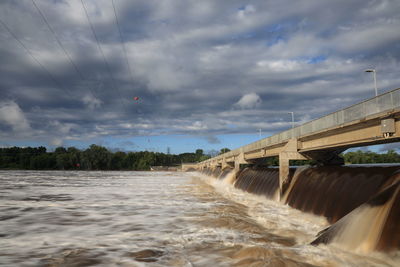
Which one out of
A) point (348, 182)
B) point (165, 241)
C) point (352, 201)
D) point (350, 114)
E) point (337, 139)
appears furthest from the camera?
point (337, 139)

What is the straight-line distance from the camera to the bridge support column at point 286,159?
2750 cm

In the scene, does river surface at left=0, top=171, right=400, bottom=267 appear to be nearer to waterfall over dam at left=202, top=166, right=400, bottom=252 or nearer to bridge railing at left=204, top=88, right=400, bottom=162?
waterfall over dam at left=202, top=166, right=400, bottom=252

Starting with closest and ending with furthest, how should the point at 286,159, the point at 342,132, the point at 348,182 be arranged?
the point at 348,182
the point at 342,132
the point at 286,159

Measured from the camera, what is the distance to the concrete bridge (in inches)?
637

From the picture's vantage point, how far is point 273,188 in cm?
2911

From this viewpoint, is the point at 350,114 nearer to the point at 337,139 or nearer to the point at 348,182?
the point at 337,139

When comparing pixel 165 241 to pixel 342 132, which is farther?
pixel 342 132

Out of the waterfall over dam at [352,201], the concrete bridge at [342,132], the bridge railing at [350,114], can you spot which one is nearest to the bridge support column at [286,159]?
the concrete bridge at [342,132]

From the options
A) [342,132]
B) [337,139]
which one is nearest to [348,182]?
[342,132]

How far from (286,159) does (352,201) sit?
14.2 m

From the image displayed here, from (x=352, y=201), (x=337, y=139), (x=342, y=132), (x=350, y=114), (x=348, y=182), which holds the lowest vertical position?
(x=352, y=201)

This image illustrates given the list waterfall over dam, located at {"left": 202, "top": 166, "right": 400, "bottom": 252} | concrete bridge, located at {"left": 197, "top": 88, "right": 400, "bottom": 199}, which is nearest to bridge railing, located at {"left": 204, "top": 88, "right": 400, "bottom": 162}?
concrete bridge, located at {"left": 197, "top": 88, "right": 400, "bottom": 199}

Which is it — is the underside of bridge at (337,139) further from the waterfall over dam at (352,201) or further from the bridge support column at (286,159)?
the waterfall over dam at (352,201)

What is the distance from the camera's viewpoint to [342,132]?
21766 millimetres
